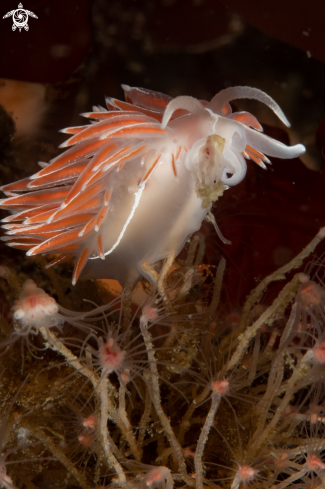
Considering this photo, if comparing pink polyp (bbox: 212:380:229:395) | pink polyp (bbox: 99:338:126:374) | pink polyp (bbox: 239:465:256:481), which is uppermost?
pink polyp (bbox: 99:338:126:374)

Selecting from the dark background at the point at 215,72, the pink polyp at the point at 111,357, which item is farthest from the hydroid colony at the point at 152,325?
the dark background at the point at 215,72

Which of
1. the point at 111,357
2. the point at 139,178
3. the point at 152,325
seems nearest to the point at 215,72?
the point at 139,178

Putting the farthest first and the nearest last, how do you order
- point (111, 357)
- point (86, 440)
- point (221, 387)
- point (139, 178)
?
point (139, 178), point (86, 440), point (221, 387), point (111, 357)

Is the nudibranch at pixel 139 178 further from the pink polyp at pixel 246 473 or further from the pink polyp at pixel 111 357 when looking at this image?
the pink polyp at pixel 246 473

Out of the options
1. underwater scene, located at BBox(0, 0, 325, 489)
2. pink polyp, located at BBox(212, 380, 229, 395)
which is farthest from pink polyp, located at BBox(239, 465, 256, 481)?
pink polyp, located at BBox(212, 380, 229, 395)

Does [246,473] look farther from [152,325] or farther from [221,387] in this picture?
[152,325]

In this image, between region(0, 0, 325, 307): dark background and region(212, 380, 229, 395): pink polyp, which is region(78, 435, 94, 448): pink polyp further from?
region(0, 0, 325, 307): dark background
